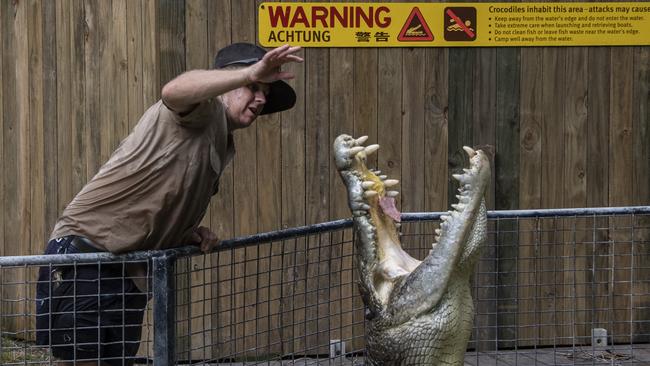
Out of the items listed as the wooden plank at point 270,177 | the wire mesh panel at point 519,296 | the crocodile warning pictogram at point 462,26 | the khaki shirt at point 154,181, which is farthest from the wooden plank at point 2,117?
the khaki shirt at point 154,181

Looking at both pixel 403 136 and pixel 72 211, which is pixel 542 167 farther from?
pixel 72 211

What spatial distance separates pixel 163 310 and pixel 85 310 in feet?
1.07

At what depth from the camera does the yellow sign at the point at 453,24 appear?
215 inches

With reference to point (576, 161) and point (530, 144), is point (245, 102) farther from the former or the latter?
point (576, 161)

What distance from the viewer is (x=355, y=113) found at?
18.1 ft

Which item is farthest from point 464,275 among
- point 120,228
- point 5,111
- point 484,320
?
point 5,111

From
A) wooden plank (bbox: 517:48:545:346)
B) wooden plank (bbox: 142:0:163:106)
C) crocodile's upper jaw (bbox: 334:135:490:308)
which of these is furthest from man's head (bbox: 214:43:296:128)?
wooden plank (bbox: 517:48:545:346)

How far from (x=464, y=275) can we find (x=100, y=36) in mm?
3577

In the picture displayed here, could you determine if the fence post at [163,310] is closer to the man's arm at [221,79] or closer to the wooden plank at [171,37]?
the man's arm at [221,79]

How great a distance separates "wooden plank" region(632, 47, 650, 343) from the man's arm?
3504 millimetres

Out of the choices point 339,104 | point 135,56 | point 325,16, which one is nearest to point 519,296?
point 339,104

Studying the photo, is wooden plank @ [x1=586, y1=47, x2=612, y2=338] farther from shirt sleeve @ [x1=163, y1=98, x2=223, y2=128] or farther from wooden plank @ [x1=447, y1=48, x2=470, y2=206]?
shirt sleeve @ [x1=163, y1=98, x2=223, y2=128]

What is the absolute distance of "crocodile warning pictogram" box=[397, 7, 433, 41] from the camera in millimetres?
5496

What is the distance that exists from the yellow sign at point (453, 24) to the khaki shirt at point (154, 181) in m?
2.37
